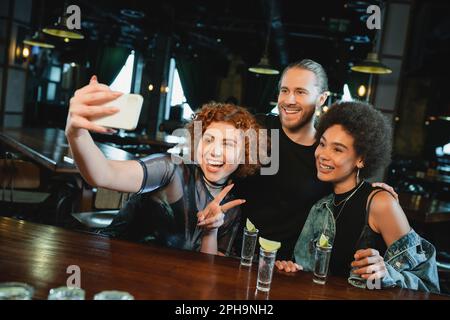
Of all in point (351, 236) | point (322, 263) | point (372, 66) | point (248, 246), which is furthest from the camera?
point (372, 66)

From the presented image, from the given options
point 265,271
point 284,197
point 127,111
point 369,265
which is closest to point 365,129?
point 284,197

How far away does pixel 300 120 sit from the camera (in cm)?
242

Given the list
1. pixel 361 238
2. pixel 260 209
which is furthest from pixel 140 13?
pixel 361 238

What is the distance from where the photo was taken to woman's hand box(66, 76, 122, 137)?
52.1 inches

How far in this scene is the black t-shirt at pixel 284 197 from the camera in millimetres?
2305

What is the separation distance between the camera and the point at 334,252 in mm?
1893

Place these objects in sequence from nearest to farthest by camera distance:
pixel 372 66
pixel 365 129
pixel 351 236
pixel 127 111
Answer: pixel 127 111 → pixel 351 236 → pixel 365 129 → pixel 372 66

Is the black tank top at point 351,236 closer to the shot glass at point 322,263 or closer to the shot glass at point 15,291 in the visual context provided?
the shot glass at point 322,263

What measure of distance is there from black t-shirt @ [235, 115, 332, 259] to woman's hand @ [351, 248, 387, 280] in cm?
79

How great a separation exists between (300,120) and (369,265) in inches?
43.6

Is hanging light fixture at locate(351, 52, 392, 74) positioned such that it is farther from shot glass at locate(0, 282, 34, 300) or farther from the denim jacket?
shot glass at locate(0, 282, 34, 300)

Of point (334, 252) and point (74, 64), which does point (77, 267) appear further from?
point (74, 64)

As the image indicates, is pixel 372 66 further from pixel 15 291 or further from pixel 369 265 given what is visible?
pixel 15 291
